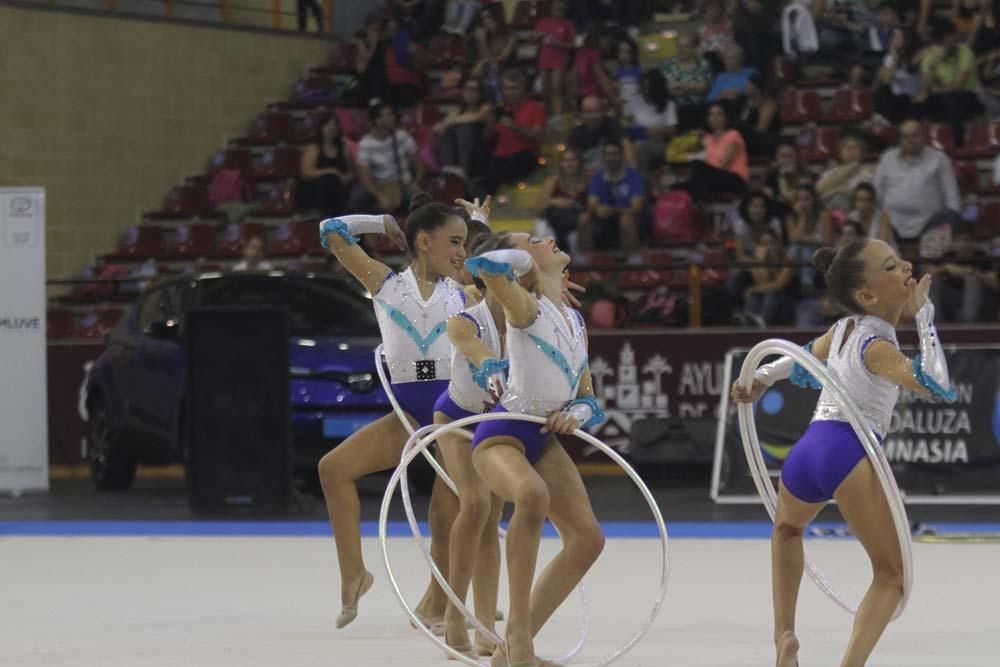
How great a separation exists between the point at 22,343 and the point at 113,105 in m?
6.88

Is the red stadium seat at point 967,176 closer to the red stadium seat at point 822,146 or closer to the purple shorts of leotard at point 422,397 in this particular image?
the red stadium seat at point 822,146

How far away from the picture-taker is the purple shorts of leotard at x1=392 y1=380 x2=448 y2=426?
303 inches

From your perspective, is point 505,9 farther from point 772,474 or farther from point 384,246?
point 772,474

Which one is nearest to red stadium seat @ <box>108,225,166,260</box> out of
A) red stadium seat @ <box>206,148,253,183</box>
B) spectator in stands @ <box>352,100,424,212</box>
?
red stadium seat @ <box>206,148,253,183</box>

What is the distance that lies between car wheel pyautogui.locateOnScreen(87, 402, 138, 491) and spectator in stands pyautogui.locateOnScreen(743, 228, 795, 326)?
526 cm

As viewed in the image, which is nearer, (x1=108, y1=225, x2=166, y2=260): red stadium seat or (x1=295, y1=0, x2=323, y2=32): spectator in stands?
(x1=108, y1=225, x2=166, y2=260): red stadium seat

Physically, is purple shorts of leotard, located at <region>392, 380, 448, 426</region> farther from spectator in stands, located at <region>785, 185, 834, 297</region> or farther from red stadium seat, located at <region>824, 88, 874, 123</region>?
red stadium seat, located at <region>824, 88, 874, 123</region>

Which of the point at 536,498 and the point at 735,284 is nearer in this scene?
the point at 536,498

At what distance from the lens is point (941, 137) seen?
17.2 m

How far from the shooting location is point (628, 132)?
1834 cm

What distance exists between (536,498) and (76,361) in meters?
11.0

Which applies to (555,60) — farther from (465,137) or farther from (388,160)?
(388,160)

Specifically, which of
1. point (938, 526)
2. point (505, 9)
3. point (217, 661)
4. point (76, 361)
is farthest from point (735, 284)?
point (217, 661)

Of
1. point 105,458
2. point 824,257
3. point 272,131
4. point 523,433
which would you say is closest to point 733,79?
point 272,131
